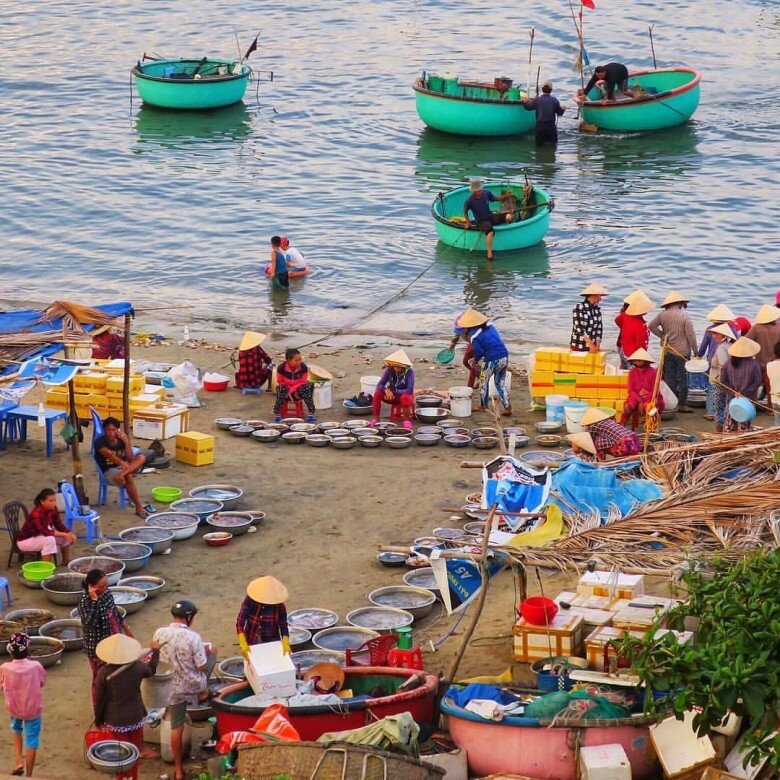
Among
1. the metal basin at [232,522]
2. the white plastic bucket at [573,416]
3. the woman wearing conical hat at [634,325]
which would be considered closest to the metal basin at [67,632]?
the metal basin at [232,522]

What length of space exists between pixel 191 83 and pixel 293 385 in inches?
816

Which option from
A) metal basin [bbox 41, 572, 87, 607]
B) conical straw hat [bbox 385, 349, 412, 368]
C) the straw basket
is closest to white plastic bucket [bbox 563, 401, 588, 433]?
conical straw hat [bbox 385, 349, 412, 368]

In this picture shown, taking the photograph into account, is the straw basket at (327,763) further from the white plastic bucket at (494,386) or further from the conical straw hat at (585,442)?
the white plastic bucket at (494,386)

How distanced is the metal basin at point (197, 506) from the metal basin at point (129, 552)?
0.93 metres

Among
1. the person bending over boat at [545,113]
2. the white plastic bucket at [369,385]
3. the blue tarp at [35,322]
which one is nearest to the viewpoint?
the blue tarp at [35,322]

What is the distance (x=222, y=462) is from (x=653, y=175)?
61.3 ft

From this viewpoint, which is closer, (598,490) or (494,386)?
(598,490)

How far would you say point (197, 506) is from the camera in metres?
13.2

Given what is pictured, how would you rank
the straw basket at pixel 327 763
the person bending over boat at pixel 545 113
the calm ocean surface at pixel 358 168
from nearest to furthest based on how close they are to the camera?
1. the straw basket at pixel 327 763
2. the calm ocean surface at pixel 358 168
3. the person bending over boat at pixel 545 113

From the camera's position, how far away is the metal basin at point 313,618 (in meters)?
10.8

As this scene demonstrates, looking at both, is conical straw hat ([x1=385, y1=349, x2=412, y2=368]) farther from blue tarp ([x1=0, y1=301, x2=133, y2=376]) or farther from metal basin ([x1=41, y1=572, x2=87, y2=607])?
metal basin ([x1=41, y1=572, x2=87, y2=607])

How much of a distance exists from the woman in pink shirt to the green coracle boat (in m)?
24.9

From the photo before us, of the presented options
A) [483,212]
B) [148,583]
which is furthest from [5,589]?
[483,212]

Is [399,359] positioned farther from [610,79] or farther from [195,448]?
[610,79]
